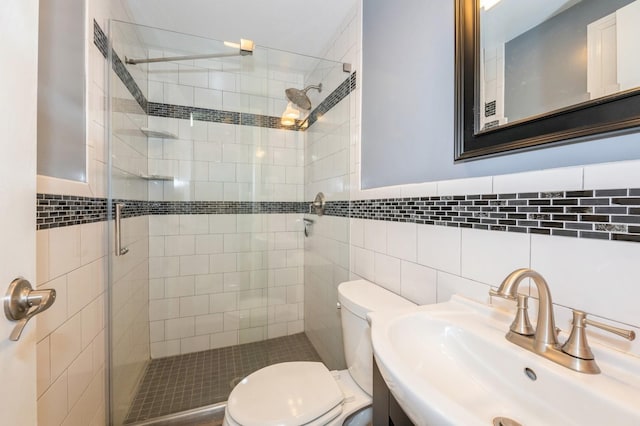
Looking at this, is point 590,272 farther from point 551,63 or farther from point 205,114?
point 205,114

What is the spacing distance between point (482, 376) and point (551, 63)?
85 cm

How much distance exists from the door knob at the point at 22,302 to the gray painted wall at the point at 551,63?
1.26 m

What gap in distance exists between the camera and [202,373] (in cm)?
175

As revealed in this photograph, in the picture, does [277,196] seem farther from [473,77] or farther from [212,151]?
[473,77]

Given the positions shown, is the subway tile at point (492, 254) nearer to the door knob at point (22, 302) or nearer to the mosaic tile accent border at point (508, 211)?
the mosaic tile accent border at point (508, 211)

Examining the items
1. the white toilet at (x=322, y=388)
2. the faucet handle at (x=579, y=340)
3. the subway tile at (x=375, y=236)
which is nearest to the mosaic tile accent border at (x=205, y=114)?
the subway tile at (x=375, y=236)

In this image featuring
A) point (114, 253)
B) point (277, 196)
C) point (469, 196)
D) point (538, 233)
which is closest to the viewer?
point (538, 233)

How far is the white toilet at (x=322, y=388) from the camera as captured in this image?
3.02ft

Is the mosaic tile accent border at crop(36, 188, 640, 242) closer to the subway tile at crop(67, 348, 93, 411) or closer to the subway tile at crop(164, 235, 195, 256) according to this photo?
the subway tile at crop(164, 235, 195, 256)

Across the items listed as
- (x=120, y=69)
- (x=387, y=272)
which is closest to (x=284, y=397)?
(x=387, y=272)

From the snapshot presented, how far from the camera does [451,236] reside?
0.93 metres

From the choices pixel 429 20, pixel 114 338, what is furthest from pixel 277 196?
pixel 429 20

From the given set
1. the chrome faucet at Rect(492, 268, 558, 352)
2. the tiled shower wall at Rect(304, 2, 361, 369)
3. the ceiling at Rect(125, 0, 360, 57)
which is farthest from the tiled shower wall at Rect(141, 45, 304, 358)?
the chrome faucet at Rect(492, 268, 558, 352)

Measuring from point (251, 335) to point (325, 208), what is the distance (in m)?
1.12
